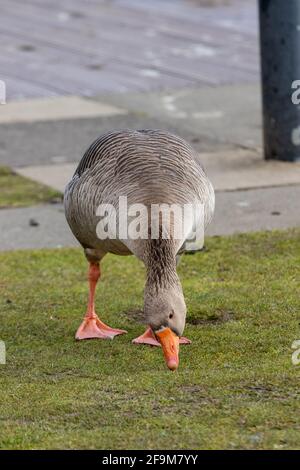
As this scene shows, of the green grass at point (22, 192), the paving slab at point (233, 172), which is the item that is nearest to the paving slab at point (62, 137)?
the paving slab at point (233, 172)

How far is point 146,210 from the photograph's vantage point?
5574mm

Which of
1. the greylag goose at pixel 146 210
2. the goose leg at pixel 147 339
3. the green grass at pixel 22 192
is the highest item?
the greylag goose at pixel 146 210

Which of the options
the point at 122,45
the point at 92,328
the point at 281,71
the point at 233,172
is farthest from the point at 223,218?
the point at 122,45

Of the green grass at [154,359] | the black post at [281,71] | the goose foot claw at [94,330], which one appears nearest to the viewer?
the green grass at [154,359]

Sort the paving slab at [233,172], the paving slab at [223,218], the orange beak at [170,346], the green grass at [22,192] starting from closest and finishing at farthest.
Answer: the orange beak at [170,346] < the paving slab at [223,218] < the green grass at [22,192] < the paving slab at [233,172]

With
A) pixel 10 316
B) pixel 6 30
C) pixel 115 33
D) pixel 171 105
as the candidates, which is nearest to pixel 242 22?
pixel 115 33

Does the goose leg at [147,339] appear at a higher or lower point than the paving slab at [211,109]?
higher

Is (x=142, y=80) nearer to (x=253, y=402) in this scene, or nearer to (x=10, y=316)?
(x=10, y=316)

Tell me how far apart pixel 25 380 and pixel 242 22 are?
12.2 m

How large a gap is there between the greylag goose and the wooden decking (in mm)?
7153

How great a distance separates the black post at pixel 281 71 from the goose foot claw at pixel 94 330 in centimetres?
400

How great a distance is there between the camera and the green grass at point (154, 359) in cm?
491

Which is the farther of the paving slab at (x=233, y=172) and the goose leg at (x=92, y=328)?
the paving slab at (x=233, y=172)

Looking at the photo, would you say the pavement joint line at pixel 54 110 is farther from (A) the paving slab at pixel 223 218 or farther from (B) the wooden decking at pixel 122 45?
(A) the paving slab at pixel 223 218
